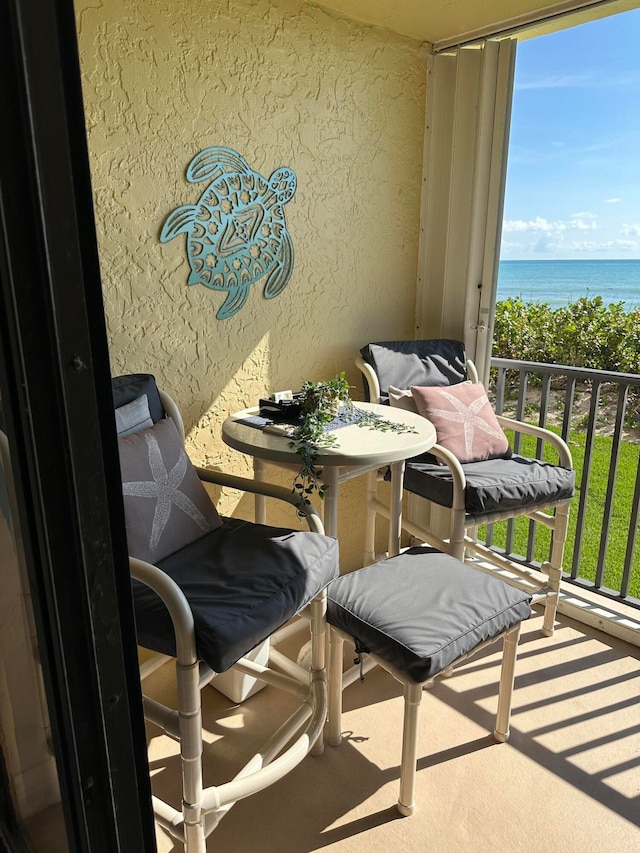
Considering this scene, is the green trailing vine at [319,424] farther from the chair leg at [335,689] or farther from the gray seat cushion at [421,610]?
the chair leg at [335,689]

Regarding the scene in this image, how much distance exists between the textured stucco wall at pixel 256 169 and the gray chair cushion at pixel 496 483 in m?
0.56

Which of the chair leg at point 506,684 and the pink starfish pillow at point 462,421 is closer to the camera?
the chair leg at point 506,684

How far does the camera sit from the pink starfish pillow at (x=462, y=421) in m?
2.55

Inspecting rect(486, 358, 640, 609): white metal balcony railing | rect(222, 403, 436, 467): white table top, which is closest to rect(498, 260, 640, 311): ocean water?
rect(486, 358, 640, 609): white metal balcony railing

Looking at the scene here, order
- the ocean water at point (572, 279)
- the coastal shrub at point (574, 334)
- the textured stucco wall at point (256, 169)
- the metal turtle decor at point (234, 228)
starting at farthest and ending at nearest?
the ocean water at point (572, 279) → the coastal shrub at point (574, 334) → the metal turtle decor at point (234, 228) → the textured stucco wall at point (256, 169)

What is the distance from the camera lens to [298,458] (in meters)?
1.91

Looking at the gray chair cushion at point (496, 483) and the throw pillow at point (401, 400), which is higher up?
the throw pillow at point (401, 400)

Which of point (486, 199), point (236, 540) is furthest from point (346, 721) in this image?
point (486, 199)

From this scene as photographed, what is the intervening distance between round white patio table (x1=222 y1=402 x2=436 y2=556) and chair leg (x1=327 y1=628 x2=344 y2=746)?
0.34m

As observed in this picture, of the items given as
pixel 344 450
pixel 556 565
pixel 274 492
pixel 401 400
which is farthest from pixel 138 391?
pixel 556 565

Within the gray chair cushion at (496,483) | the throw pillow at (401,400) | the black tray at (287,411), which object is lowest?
the gray chair cushion at (496,483)

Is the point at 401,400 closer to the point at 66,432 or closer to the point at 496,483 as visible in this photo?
the point at 496,483

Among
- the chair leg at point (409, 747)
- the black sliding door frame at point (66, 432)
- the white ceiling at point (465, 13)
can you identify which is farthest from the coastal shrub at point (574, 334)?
the black sliding door frame at point (66, 432)

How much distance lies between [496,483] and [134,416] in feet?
4.34
